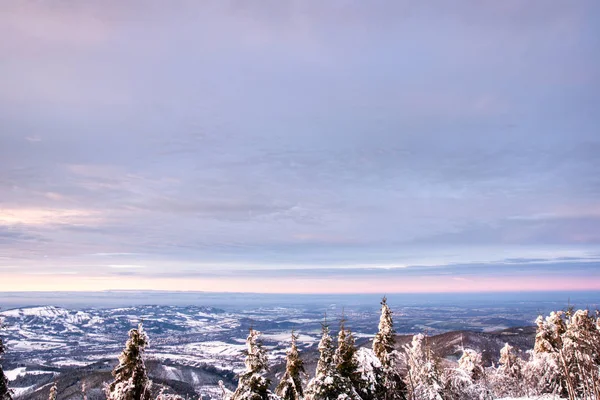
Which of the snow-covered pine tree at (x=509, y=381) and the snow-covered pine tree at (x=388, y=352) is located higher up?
the snow-covered pine tree at (x=388, y=352)

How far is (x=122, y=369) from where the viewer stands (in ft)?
66.5

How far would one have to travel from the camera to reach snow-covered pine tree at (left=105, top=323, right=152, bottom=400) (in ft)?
64.4

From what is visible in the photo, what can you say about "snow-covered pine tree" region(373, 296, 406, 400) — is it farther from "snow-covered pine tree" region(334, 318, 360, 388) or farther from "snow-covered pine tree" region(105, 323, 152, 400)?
"snow-covered pine tree" region(105, 323, 152, 400)

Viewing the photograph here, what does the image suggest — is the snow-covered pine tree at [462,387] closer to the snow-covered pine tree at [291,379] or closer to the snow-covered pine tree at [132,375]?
the snow-covered pine tree at [291,379]

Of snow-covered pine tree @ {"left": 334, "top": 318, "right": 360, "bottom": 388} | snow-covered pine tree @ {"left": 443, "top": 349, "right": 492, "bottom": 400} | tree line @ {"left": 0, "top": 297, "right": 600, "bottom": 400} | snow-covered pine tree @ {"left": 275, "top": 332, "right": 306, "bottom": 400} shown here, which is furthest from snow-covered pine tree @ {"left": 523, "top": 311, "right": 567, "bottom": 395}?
snow-covered pine tree @ {"left": 275, "top": 332, "right": 306, "bottom": 400}

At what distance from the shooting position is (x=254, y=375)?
2181cm

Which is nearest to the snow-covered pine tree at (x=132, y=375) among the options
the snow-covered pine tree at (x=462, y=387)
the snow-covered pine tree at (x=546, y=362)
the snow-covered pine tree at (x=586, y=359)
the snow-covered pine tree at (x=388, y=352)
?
the snow-covered pine tree at (x=388, y=352)

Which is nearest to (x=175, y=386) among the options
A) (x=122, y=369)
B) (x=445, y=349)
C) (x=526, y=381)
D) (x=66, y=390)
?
(x=66, y=390)

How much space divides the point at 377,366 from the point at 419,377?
101 inches

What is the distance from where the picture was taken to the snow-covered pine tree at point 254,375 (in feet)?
70.7

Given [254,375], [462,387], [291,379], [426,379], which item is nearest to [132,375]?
[254,375]

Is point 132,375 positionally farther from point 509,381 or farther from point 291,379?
point 509,381

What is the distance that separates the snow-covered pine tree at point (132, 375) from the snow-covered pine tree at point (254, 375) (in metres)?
4.78

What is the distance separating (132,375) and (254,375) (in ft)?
20.5
